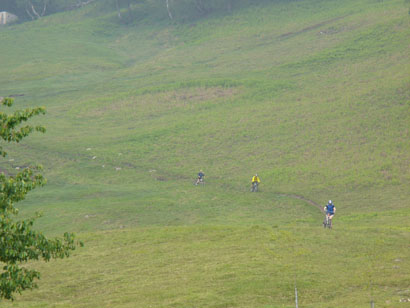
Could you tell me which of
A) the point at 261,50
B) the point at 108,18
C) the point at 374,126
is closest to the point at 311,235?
the point at 374,126

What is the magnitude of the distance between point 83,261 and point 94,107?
65.8m

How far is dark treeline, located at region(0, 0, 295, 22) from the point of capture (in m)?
146

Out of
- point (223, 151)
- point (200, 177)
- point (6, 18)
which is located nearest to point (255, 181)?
point (200, 177)

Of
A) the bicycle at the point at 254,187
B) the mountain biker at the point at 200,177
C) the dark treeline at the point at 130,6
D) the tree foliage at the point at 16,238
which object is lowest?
the tree foliage at the point at 16,238

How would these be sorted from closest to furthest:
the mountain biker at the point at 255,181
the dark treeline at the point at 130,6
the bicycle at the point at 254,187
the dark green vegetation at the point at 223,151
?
the dark green vegetation at the point at 223,151, the mountain biker at the point at 255,181, the bicycle at the point at 254,187, the dark treeline at the point at 130,6

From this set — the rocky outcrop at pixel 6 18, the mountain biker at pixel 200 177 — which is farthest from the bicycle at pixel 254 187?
the rocky outcrop at pixel 6 18

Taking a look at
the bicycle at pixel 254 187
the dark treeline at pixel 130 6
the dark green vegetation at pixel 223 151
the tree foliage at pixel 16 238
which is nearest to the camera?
the tree foliage at pixel 16 238

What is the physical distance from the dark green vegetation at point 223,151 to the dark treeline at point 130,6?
2.56 m

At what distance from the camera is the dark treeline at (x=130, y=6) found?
146m

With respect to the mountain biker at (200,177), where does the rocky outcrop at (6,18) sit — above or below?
above

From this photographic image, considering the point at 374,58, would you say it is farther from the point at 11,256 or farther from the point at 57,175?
the point at 11,256

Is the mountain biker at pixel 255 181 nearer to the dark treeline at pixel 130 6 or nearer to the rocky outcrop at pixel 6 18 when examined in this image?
the dark treeline at pixel 130 6

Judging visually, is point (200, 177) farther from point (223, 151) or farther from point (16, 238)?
point (16, 238)

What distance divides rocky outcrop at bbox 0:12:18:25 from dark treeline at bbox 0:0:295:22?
1.62 m
